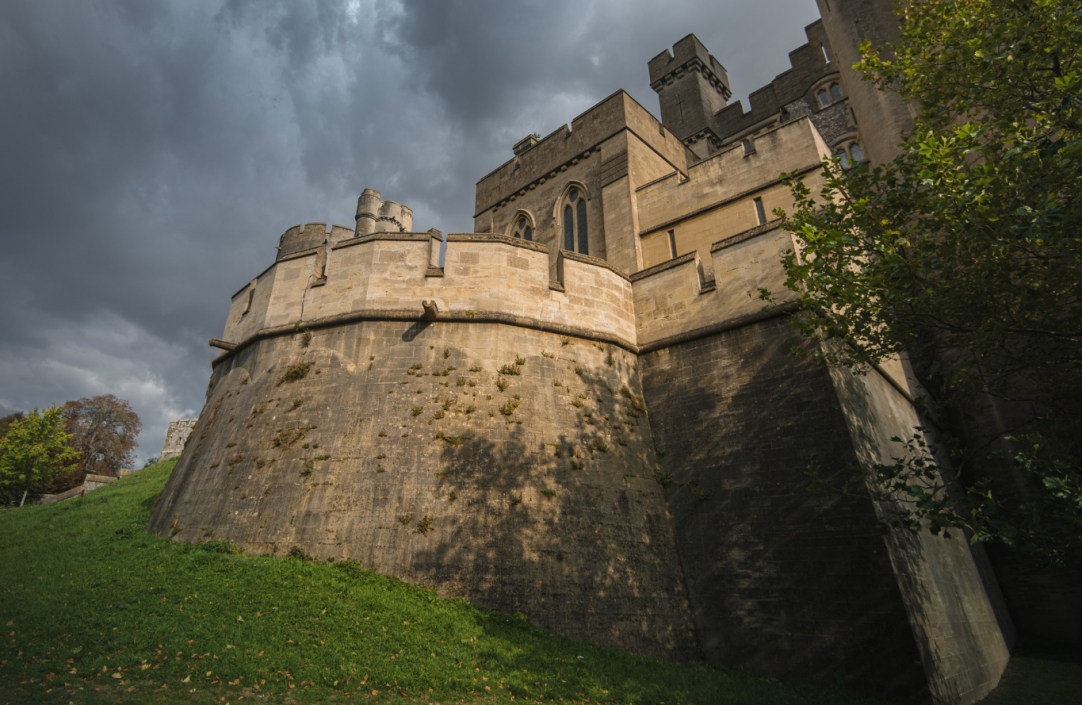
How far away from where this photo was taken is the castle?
8.30m

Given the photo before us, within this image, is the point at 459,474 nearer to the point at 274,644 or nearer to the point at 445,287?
the point at 274,644

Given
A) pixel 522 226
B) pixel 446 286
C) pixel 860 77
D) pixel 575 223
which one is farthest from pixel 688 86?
pixel 446 286

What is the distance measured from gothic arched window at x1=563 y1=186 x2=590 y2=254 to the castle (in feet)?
17.3

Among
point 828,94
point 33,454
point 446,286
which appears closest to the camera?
point 446,286

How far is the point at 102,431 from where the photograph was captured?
124ft

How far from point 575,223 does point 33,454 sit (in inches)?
1013

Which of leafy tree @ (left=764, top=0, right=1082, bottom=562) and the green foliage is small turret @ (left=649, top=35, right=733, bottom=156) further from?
the green foliage

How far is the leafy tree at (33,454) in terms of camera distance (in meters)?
25.0

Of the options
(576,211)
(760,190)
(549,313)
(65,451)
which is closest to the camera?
(549,313)

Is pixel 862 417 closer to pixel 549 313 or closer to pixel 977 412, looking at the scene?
pixel 549 313

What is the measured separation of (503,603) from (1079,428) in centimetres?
818

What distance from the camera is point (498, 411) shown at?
1010cm

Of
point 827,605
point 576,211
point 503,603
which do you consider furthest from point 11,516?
point 827,605

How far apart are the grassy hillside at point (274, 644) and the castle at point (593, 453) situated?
24.1 inches
